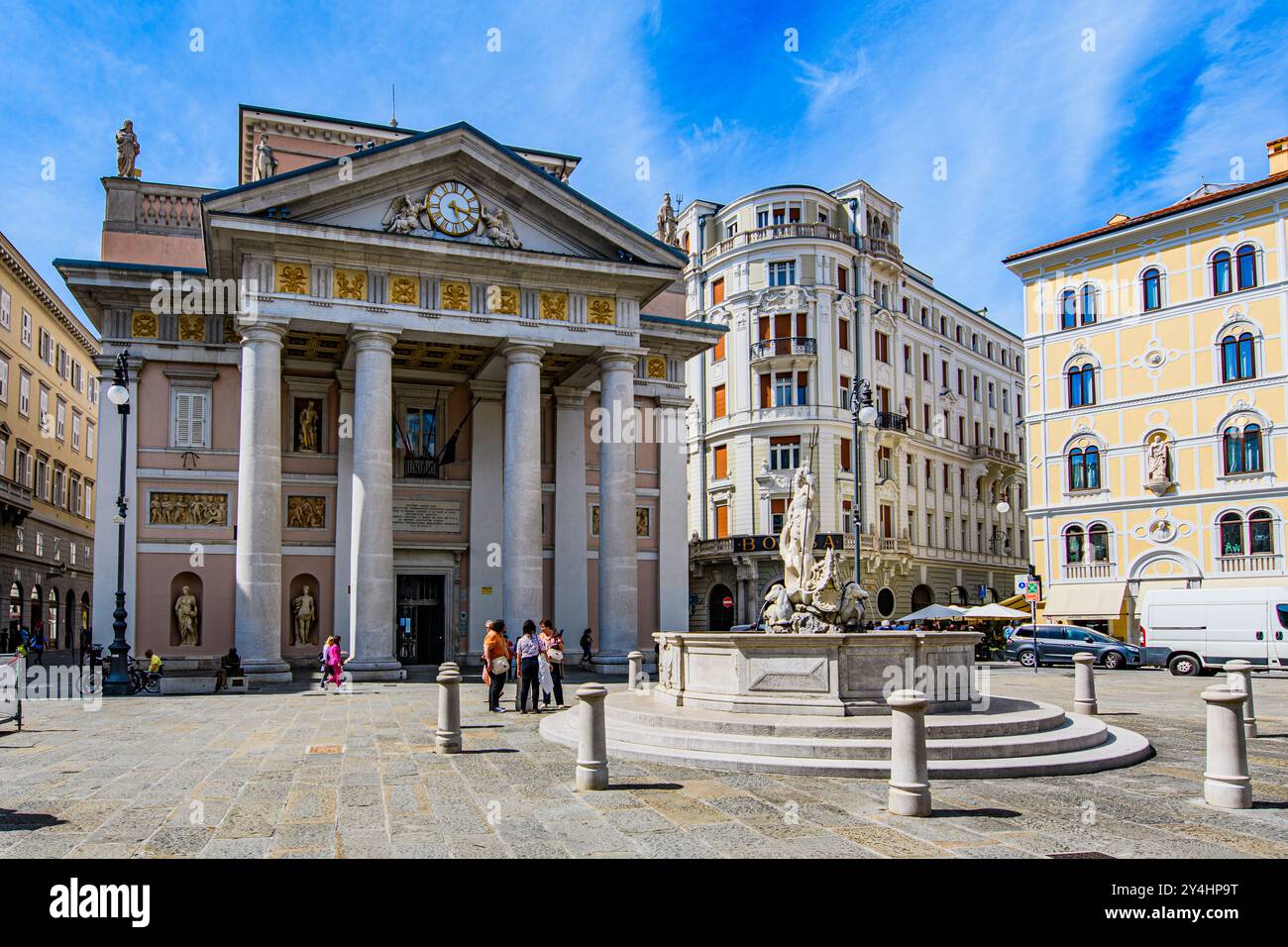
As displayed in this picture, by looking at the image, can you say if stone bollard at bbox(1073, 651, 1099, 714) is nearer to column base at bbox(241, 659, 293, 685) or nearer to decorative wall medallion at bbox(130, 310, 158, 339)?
column base at bbox(241, 659, 293, 685)

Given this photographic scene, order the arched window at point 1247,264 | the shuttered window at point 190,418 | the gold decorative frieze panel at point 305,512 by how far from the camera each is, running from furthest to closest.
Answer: the arched window at point 1247,264 < the gold decorative frieze panel at point 305,512 < the shuttered window at point 190,418

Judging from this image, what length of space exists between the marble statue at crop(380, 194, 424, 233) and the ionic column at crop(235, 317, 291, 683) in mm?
4070

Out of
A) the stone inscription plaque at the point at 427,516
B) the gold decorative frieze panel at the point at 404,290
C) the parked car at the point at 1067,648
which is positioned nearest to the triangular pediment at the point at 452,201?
the gold decorative frieze panel at the point at 404,290

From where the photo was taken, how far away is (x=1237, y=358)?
4038 centimetres

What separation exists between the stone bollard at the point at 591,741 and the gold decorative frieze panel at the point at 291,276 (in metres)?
18.6

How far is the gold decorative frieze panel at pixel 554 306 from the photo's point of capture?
1141 inches

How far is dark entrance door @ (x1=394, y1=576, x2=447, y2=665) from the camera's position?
1273 inches

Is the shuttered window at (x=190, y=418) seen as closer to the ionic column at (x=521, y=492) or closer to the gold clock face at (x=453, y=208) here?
the gold clock face at (x=453, y=208)

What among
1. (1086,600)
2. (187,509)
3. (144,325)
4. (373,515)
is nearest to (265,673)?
(373,515)

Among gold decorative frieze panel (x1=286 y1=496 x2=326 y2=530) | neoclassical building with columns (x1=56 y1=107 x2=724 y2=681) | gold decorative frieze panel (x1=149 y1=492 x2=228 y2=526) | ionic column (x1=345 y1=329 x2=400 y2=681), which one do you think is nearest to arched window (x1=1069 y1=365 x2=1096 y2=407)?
neoclassical building with columns (x1=56 y1=107 x2=724 y2=681)

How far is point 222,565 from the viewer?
2927 cm
